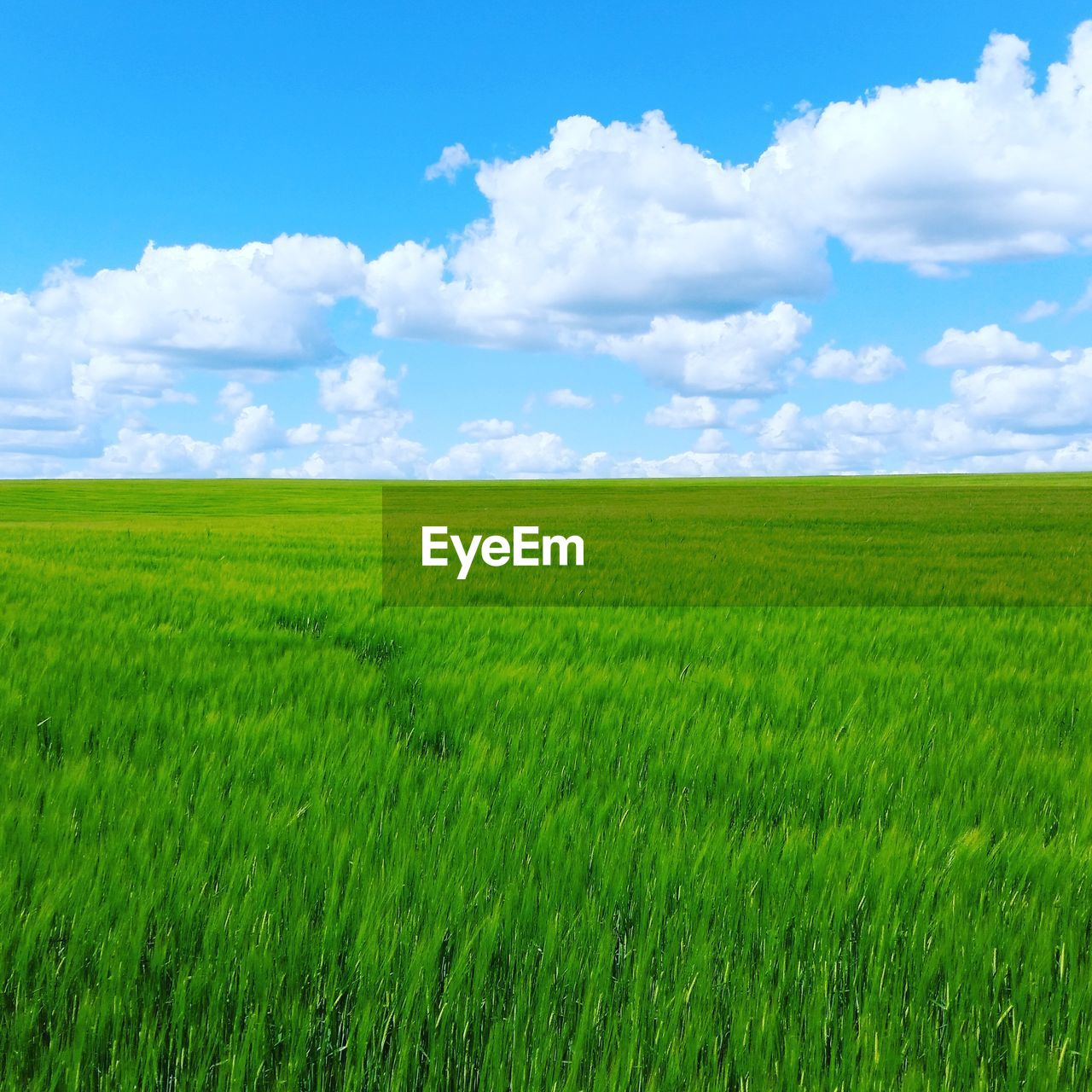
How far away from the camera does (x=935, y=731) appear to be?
12.8 ft

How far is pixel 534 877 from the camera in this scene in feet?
7.52

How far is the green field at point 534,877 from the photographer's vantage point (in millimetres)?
1661

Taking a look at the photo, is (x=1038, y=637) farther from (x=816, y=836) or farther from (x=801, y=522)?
(x=801, y=522)

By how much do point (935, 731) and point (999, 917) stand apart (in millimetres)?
1885

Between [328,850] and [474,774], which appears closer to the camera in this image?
[328,850]

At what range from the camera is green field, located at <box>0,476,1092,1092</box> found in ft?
5.45

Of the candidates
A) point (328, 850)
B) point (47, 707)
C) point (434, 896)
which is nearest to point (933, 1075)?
point (434, 896)

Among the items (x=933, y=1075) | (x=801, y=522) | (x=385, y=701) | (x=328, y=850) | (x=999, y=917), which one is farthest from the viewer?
(x=801, y=522)

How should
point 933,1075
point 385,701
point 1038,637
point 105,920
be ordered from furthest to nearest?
point 1038,637, point 385,701, point 105,920, point 933,1075
